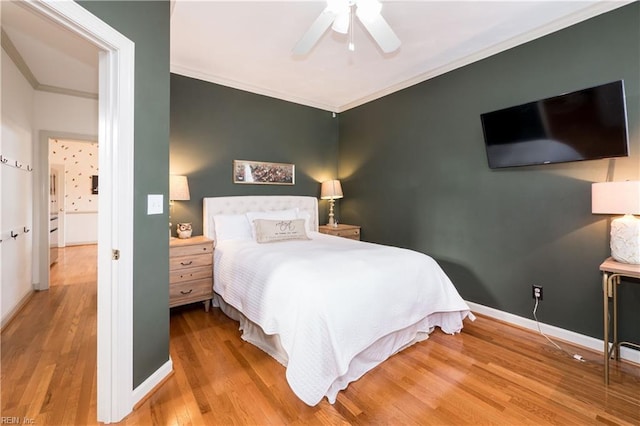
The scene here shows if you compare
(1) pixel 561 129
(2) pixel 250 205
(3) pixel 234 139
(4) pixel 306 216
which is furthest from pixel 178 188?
(1) pixel 561 129

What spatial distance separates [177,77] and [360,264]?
3140 millimetres

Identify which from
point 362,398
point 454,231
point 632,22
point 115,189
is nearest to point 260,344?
point 362,398

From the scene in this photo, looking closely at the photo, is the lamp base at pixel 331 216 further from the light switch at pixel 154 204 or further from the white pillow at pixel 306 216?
the light switch at pixel 154 204

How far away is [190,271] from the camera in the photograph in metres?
3.02

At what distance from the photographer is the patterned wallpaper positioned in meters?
6.96

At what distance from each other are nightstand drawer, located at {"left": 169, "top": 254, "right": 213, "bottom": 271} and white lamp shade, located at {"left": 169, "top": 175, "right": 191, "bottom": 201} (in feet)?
2.35

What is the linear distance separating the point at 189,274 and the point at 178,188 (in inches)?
39.3

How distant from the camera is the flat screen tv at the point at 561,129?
2158mm

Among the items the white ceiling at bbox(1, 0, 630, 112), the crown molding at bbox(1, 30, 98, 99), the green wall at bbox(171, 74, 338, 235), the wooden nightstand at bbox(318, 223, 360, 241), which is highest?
the white ceiling at bbox(1, 0, 630, 112)

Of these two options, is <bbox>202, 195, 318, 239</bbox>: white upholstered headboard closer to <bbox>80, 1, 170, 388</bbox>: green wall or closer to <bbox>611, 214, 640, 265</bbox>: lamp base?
<bbox>80, 1, 170, 388</bbox>: green wall

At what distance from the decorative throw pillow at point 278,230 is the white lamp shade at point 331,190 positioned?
1120mm

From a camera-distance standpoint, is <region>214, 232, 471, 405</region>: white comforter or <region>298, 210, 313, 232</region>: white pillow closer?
<region>214, 232, 471, 405</region>: white comforter

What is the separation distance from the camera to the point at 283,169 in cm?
436

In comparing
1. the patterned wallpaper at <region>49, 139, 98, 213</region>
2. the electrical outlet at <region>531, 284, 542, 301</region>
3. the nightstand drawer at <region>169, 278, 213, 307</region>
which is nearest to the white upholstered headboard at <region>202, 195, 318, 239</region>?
the nightstand drawer at <region>169, 278, 213, 307</region>
